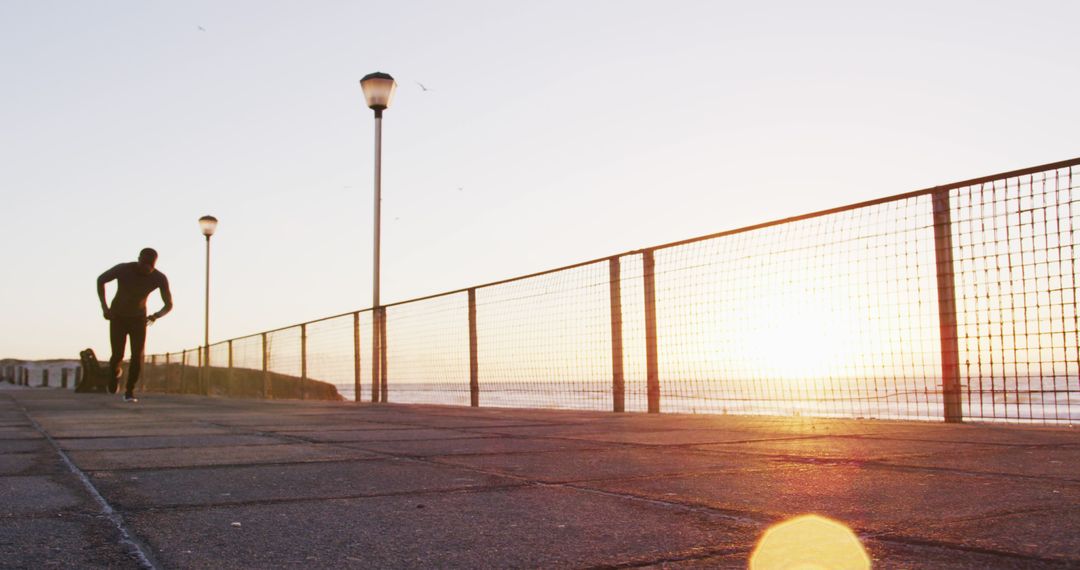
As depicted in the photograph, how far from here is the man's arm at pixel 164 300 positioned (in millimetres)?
10305

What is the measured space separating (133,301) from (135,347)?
61cm

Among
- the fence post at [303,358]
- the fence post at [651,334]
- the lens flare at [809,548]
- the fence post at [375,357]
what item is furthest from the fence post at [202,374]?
the lens flare at [809,548]

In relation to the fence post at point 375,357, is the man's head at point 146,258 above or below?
above

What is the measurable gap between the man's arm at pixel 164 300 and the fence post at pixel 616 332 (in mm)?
5173

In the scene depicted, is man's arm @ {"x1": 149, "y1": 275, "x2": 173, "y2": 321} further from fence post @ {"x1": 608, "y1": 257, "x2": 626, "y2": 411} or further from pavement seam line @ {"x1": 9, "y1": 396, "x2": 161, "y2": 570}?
pavement seam line @ {"x1": 9, "y1": 396, "x2": 161, "y2": 570}

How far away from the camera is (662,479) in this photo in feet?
9.47

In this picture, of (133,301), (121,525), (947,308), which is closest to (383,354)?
(133,301)

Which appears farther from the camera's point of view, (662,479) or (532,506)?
(662,479)

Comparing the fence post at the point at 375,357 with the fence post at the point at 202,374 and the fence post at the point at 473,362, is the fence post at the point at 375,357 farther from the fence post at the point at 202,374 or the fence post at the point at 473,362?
the fence post at the point at 202,374

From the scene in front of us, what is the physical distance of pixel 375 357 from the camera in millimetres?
12133

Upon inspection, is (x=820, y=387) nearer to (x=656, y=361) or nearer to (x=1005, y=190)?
(x=656, y=361)

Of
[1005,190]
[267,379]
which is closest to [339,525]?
[1005,190]

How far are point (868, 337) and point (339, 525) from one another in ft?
15.4

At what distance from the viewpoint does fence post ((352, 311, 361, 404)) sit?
41.5 feet
